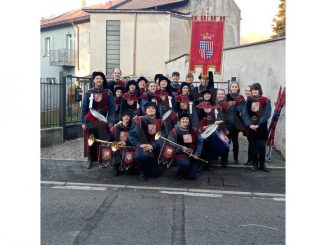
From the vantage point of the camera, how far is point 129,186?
270 inches

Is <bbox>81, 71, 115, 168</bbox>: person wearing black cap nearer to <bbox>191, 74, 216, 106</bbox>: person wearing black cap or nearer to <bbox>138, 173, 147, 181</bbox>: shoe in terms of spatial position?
<bbox>138, 173, 147, 181</bbox>: shoe

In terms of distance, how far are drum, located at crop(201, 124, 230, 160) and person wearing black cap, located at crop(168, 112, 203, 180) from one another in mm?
472

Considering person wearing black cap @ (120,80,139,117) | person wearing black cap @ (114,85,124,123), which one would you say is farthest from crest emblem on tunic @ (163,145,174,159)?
person wearing black cap @ (114,85,124,123)

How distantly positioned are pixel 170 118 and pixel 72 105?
4.41 meters

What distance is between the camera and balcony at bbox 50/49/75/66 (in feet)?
110

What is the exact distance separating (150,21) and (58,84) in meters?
15.4

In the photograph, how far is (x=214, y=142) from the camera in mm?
7996

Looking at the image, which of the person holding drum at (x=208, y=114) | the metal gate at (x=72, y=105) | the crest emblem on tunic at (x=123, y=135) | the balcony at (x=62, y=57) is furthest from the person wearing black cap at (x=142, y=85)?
the balcony at (x=62, y=57)

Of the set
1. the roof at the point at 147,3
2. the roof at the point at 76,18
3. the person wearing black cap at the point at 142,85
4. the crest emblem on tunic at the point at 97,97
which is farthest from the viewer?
the roof at the point at 76,18

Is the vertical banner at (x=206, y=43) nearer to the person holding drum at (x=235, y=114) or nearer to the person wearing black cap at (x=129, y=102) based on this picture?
the person holding drum at (x=235, y=114)

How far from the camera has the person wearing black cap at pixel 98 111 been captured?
7.98 meters

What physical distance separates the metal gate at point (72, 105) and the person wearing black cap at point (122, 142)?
3.85m
